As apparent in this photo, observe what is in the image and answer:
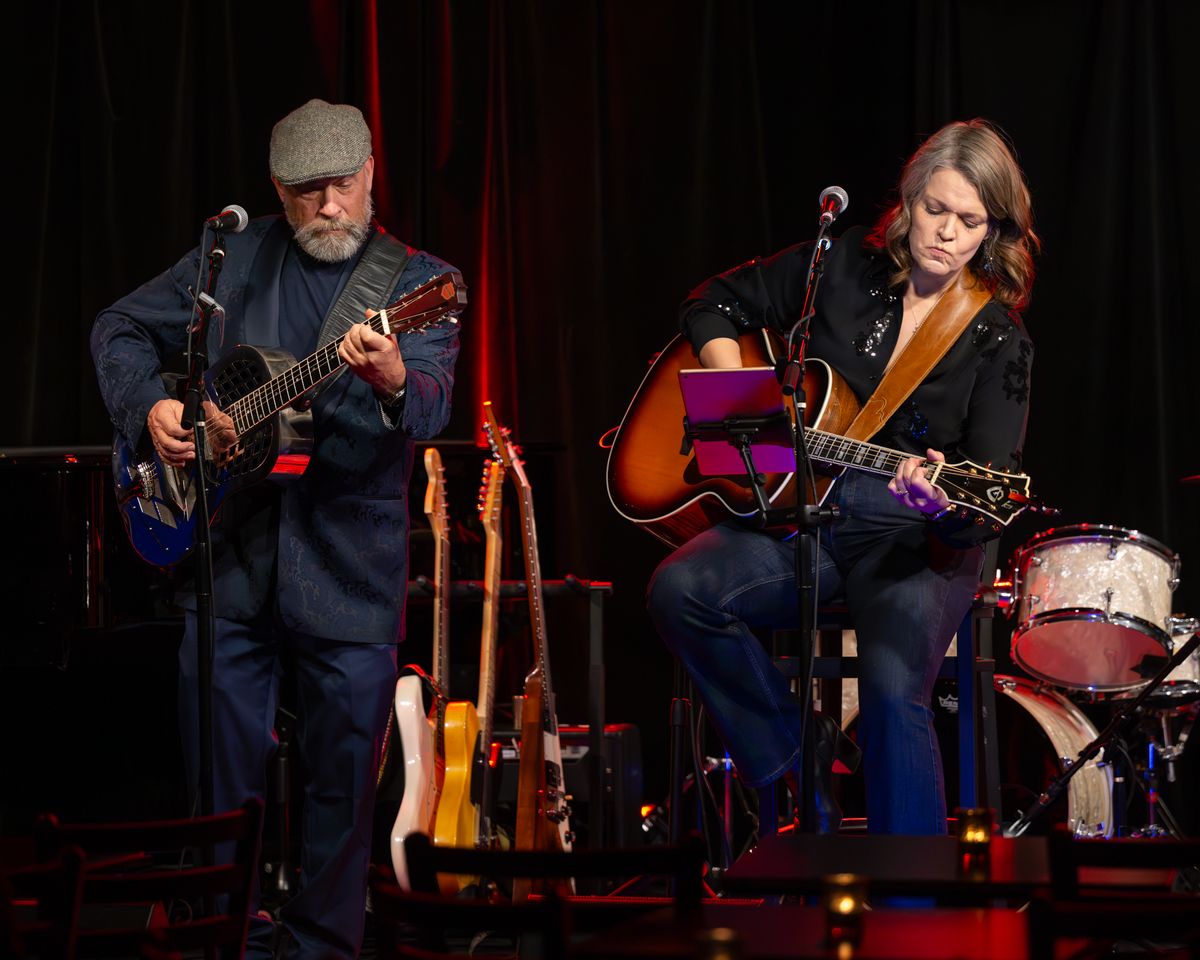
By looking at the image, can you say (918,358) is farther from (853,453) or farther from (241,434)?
(241,434)

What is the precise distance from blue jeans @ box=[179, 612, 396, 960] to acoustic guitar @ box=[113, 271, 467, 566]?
1.14ft

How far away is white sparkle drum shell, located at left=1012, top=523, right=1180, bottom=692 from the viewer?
5.06 meters

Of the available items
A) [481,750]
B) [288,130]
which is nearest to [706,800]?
[481,750]

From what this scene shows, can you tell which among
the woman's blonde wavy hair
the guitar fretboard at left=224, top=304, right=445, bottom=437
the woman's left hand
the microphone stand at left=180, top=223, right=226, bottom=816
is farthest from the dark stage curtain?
the microphone stand at left=180, top=223, right=226, bottom=816

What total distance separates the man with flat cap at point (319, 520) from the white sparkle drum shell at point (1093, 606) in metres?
2.28

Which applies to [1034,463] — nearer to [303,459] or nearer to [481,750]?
[481,750]

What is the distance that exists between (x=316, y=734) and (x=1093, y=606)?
2634 mm

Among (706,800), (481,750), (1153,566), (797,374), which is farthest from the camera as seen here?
(706,800)

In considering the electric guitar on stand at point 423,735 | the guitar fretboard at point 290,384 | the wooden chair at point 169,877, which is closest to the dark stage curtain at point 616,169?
the electric guitar on stand at point 423,735

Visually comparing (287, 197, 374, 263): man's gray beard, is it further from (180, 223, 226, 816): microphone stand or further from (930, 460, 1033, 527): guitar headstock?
(930, 460, 1033, 527): guitar headstock

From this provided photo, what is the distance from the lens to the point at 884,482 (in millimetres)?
4215

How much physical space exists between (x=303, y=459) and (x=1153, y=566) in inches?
116

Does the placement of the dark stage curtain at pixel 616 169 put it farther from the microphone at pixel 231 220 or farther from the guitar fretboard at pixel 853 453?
the microphone at pixel 231 220

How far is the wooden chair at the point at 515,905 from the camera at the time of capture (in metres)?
1.92
